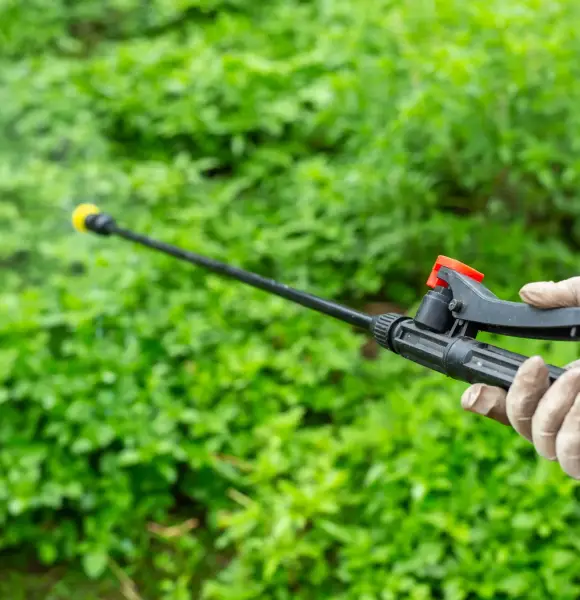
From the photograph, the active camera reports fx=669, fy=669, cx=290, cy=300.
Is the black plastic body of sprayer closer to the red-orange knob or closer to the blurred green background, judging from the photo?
the red-orange knob

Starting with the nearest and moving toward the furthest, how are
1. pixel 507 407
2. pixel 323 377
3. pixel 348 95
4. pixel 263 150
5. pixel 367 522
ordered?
pixel 507 407
pixel 367 522
pixel 323 377
pixel 348 95
pixel 263 150

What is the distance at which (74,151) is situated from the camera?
4.02 metres

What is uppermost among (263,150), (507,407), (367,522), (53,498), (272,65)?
(507,407)

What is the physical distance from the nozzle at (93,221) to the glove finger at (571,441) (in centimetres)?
159

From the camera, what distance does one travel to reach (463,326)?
53.9 inches

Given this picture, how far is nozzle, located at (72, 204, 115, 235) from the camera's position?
227cm

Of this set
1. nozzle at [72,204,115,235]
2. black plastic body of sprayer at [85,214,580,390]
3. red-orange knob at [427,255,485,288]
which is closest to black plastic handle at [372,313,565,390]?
black plastic body of sprayer at [85,214,580,390]

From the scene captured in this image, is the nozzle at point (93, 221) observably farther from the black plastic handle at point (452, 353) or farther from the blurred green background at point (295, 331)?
the black plastic handle at point (452, 353)

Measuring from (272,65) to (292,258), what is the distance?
1242 millimetres

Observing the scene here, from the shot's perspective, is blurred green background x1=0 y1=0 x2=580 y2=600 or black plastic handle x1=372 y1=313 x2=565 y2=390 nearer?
black plastic handle x1=372 y1=313 x2=565 y2=390

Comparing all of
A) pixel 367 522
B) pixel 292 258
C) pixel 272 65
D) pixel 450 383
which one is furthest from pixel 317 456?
pixel 272 65

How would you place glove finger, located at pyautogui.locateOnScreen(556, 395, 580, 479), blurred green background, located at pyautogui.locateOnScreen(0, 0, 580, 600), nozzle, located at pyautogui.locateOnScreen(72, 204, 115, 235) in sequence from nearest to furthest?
1. glove finger, located at pyautogui.locateOnScreen(556, 395, 580, 479)
2. nozzle, located at pyautogui.locateOnScreen(72, 204, 115, 235)
3. blurred green background, located at pyautogui.locateOnScreen(0, 0, 580, 600)

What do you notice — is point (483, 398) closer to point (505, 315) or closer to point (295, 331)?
point (505, 315)

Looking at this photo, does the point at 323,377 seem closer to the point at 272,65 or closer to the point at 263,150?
the point at 263,150
